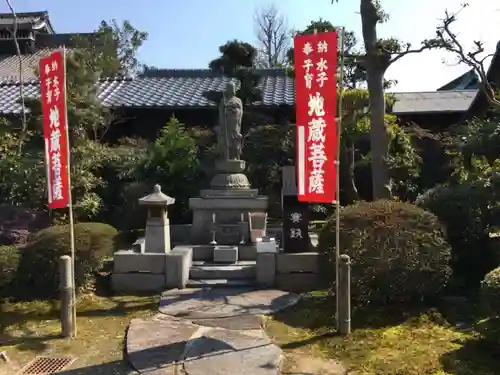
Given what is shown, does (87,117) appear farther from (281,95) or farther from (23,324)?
(23,324)

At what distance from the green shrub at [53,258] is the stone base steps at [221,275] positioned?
5.61 feet

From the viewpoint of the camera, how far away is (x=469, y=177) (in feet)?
34.5

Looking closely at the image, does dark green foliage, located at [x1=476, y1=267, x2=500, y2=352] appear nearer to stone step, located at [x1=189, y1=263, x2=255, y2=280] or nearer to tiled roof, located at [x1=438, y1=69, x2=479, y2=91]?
stone step, located at [x1=189, y1=263, x2=255, y2=280]

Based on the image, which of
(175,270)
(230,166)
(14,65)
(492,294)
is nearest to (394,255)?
(492,294)

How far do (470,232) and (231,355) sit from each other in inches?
188

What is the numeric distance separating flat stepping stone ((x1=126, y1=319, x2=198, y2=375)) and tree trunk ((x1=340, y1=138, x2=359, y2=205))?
9.30 metres

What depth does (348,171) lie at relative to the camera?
1537 cm

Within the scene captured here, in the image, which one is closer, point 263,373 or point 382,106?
point 263,373

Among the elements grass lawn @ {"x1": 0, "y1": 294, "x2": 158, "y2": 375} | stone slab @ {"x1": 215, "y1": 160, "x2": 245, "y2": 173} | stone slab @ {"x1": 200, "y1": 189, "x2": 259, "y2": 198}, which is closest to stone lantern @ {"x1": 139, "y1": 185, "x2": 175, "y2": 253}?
grass lawn @ {"x1": 0, "y1": 294, "x2": 158, "y2": 375}

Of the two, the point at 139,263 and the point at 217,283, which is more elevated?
the point at 139,263

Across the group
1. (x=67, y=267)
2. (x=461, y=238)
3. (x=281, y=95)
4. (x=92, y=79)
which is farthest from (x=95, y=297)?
(x=281, y=95)

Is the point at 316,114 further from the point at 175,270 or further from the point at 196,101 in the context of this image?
the point at 196,101

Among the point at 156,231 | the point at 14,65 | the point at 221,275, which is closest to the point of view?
the point at 221,275

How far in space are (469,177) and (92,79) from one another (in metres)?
11.3
